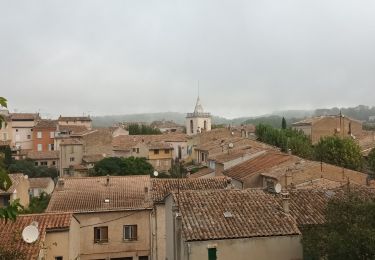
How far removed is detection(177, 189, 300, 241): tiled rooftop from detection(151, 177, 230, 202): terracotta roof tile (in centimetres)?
870

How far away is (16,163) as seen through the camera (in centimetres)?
6372

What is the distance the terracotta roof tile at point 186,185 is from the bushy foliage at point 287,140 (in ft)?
63.4

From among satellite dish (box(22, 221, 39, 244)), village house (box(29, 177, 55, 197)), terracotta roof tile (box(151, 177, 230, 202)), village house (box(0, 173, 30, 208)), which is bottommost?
village house (box(29, 177, 55, 197))

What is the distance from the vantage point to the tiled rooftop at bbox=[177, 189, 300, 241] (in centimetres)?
1609

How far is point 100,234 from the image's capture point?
2662 cm

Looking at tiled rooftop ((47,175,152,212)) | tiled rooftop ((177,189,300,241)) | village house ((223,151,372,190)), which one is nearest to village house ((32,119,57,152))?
tiled rooftop ((47,175,152,212))

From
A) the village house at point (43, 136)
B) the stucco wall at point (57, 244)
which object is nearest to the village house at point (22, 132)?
the village house at point (43, 136)

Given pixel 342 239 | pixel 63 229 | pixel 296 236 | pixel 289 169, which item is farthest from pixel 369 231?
pixel 289 169

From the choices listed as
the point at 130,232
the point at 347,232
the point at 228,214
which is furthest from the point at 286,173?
the point at 347,232

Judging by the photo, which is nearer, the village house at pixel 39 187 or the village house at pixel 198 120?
the village house at pixel 39 187

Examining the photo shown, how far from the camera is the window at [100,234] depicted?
2658 cm

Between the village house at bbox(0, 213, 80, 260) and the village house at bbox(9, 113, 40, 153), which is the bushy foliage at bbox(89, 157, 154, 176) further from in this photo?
the village house at bbox(9, 113, 40, 153)

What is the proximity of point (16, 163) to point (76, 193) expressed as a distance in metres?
39.0

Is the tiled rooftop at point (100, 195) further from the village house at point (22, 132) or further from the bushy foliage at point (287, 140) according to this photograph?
the village house at point (22, 132)
